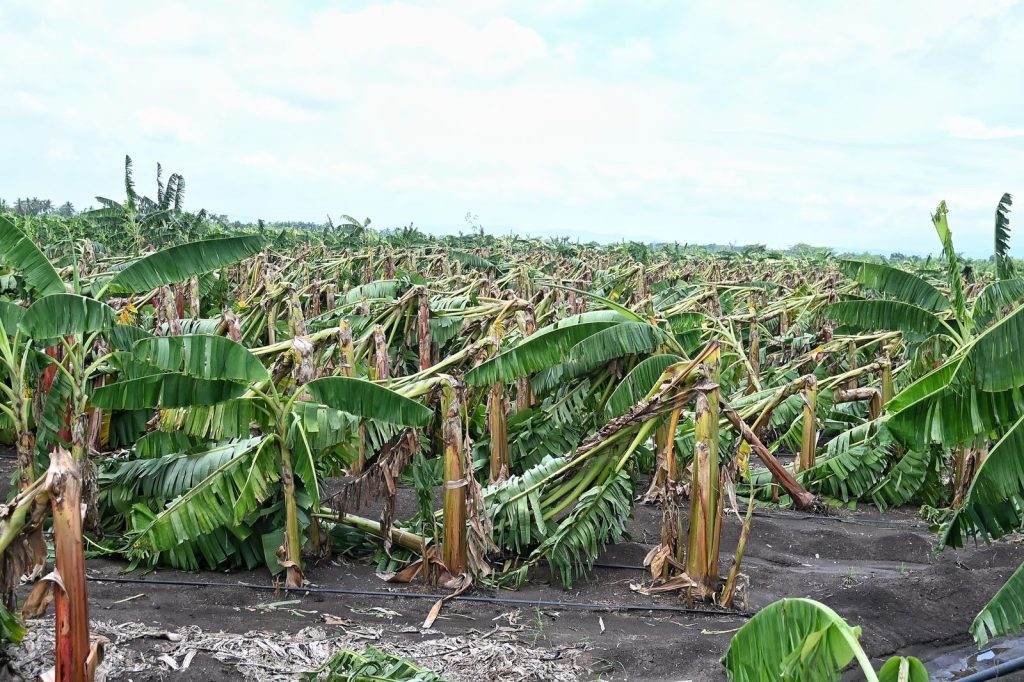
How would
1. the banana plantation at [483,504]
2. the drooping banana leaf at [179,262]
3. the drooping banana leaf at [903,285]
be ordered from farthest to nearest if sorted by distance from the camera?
the drooping banana leaf at [903,285] < the drooping banana leaf at [179,262] < the banana plantation at [483,504]

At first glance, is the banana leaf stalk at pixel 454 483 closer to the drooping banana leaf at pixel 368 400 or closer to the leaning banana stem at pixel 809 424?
the drooping banana leaf at pixel 368 400

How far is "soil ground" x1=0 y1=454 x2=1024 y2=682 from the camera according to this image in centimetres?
675

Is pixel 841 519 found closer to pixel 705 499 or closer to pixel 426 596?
pixel 705 499

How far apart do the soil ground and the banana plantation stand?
3 centimetres

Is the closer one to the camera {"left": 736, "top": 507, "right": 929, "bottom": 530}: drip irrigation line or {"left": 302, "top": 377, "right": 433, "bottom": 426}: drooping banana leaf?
{"left": 302, "top": 377, "right": 433, "bottom": 426}: drooping banana leaf

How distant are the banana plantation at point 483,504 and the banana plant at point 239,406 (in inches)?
1.0

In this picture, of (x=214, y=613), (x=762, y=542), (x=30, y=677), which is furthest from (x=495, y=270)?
(x=30, y=677)

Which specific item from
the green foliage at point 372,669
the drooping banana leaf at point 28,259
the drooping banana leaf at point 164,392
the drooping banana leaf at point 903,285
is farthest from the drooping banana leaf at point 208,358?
the drooping banana leaf at point 903,285

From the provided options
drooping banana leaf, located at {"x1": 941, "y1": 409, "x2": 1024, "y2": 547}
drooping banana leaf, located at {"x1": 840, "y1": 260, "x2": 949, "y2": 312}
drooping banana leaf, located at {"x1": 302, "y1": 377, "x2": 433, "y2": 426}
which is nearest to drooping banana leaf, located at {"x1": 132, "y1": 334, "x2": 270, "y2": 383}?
drooping banana leaf, located at {"x1": 302, "y1": 377, "x2": 433, "y2": 426}

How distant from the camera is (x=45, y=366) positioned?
328 inches

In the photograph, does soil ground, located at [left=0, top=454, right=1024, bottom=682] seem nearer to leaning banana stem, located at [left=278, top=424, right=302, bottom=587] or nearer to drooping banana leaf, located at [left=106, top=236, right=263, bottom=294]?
leaning banana stem, located at [left=278, top=424, right=302, bottom=587]

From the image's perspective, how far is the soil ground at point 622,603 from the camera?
675 cm

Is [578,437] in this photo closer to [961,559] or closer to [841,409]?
[961,559]

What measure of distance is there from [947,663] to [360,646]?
4.80 metres
